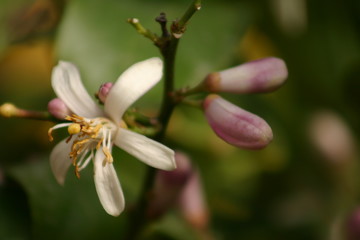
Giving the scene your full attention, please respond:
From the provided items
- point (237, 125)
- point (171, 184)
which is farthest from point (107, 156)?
point (171, 184)

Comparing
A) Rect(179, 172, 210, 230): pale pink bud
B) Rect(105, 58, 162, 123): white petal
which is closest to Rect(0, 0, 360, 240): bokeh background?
Rect(179, 172, 210, 230): pale pink bud

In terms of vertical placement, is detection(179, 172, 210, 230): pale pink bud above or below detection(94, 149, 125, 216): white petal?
below

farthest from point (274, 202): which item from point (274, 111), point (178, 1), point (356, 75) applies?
point (178, 1)

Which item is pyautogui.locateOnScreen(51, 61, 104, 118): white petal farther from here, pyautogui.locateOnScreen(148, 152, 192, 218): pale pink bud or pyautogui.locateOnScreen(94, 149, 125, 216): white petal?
pyautogui.locateOnScreen(148, 152, 192, 218): pale pink bud

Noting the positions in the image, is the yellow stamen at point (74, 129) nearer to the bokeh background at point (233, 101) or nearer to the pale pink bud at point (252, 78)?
the pale pink bud at point (252, 78)

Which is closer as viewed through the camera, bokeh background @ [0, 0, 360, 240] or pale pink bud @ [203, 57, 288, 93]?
pale pink bud @ [203, 57, 288, 93]

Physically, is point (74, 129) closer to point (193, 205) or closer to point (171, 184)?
point (171, 184)

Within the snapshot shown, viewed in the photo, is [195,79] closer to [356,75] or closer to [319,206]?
[356,75]
